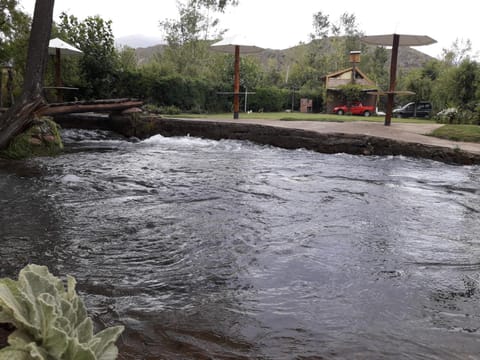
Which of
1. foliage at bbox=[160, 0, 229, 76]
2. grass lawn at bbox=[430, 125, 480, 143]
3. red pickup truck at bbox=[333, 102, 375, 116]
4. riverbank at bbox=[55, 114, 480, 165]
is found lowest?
riverbank at bbox=[55, 114, 480, 165]

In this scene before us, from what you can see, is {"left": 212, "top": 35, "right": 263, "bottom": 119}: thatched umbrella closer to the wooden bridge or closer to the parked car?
the wooden bridge

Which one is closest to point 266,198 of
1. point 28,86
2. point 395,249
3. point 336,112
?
point 395,249

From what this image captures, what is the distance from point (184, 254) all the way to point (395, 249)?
1605mm

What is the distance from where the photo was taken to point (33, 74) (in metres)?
6.93

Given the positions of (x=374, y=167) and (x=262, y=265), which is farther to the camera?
(x=374, y=167)

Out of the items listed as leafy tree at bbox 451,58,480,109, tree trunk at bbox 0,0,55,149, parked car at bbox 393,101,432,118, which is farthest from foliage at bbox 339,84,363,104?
tree trunk at bbox 0,0,55,149

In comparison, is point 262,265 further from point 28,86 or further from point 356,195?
point 28,86

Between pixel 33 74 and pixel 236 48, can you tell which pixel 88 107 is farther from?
pixel 236 48

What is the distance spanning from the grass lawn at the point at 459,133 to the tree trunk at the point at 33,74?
25.5ft

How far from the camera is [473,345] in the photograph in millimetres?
1963

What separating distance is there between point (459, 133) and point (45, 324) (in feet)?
30.8

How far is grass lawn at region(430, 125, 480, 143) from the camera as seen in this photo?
8539 mm

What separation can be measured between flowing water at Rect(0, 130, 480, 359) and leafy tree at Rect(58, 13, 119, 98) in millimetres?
8496

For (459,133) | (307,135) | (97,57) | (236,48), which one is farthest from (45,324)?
(97,57)
